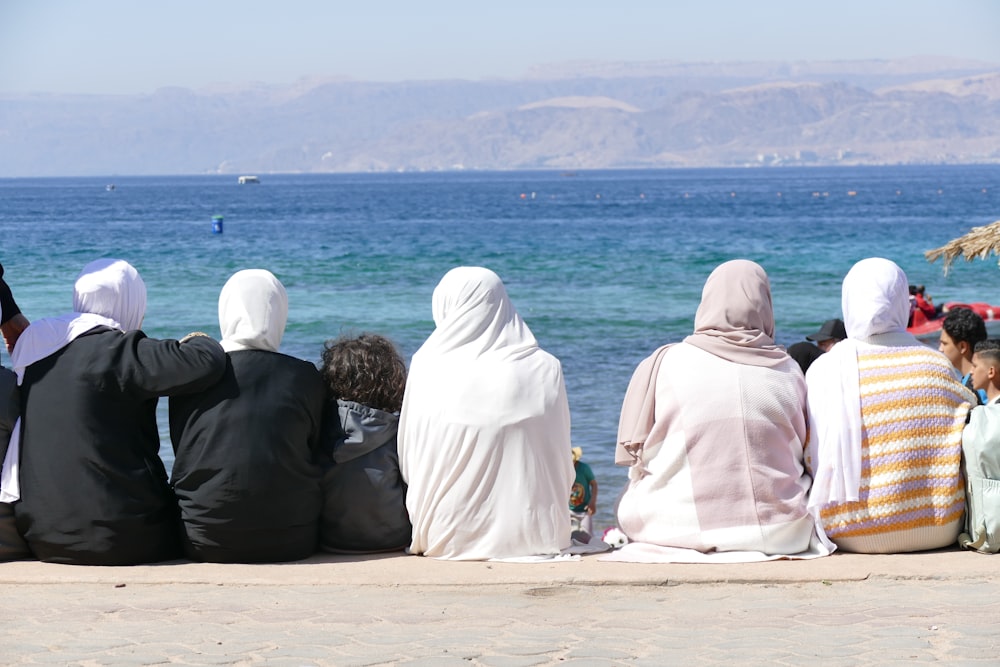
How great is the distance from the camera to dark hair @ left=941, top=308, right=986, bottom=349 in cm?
546

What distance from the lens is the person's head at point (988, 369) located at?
4.90 meters

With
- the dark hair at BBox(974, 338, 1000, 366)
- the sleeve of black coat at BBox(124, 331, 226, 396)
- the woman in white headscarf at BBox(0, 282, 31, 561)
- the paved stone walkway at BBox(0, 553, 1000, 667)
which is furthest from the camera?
the dark hair at BBox(974, 338, 1000, 366)

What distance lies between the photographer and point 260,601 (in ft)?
12.6

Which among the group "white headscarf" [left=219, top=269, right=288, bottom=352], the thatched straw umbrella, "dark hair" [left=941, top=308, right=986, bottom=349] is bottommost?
"dark hair" [left=941, top=308, right=986, bottom=349]

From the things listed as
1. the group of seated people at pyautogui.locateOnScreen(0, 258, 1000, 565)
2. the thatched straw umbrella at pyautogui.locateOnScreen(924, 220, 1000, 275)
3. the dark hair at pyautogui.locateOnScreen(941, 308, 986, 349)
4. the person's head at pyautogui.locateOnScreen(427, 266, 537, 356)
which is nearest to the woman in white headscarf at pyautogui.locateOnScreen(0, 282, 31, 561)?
the group of seated people at pyautogui.locateOnScreen(0, 258, 1000, 565)

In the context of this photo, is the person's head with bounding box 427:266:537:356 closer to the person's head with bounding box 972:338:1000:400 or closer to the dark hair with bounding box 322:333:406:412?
the dark hair with bounding box 322:333:406:412

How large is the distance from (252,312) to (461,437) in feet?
2.72

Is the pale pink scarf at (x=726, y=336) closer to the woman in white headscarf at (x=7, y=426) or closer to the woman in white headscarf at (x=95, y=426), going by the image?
the woman in white headscarf at (x=95, y=426)

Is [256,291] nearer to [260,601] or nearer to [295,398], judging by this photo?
[295,398]

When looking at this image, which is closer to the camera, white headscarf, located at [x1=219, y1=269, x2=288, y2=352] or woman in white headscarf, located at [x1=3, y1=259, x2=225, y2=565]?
woman in white headscarf, located at [x1=3, y1=259, x2=225, y2=565]

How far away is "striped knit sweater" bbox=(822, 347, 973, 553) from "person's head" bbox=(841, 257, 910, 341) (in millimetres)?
89

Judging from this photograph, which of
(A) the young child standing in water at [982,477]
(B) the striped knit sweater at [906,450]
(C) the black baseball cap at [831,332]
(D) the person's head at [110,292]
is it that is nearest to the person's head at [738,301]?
(B) the striped knit sweater at [906,450]

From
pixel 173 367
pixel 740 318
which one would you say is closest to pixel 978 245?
pixel 740 318

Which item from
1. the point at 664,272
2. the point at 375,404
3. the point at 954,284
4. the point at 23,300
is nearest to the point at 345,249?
the point at 664,272
